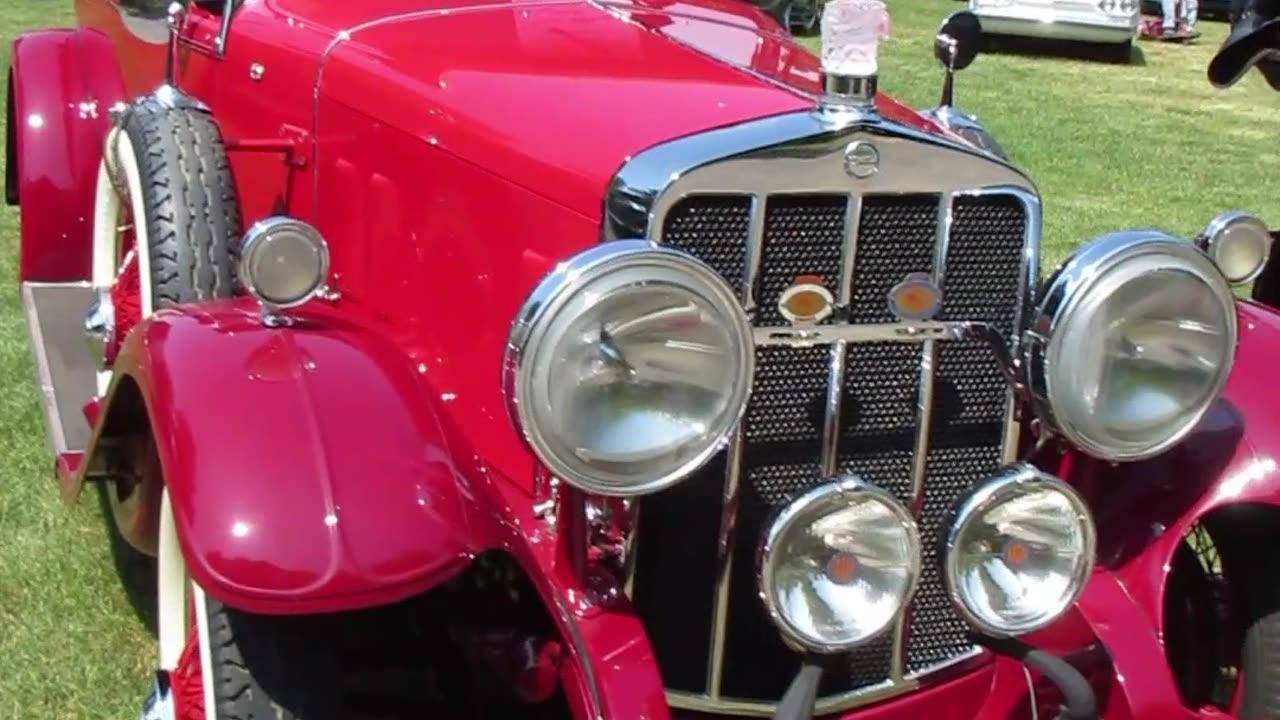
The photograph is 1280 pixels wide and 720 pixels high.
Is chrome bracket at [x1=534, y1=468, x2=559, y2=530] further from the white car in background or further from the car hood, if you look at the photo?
the white car in background

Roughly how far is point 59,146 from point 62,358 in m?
0.76

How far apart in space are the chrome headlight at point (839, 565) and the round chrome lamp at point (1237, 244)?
1.03 m

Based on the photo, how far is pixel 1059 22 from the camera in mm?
14469

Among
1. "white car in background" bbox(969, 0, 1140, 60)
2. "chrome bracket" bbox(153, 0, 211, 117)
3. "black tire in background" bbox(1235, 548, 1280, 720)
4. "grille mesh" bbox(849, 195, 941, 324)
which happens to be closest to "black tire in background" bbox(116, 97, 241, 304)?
"chrome bracket" bbox(153, 0, 211, 117)

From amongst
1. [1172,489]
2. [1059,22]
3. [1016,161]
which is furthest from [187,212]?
[1059,22]

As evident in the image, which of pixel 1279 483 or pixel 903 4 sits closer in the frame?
pixel 1279 483

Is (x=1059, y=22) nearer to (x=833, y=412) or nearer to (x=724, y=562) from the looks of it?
(x=833, y=412)

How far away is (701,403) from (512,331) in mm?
273

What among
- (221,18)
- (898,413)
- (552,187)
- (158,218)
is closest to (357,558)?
(552,187)

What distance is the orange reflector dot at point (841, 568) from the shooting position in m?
2.18

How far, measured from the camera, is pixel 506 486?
2.47 m

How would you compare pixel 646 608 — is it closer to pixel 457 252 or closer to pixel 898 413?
pixel 898 413

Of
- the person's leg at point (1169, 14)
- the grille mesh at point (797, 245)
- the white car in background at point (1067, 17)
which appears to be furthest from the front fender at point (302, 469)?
the person's leg at point (1169, 14)

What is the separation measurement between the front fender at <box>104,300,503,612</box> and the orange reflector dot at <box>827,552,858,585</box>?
0.48 meters
